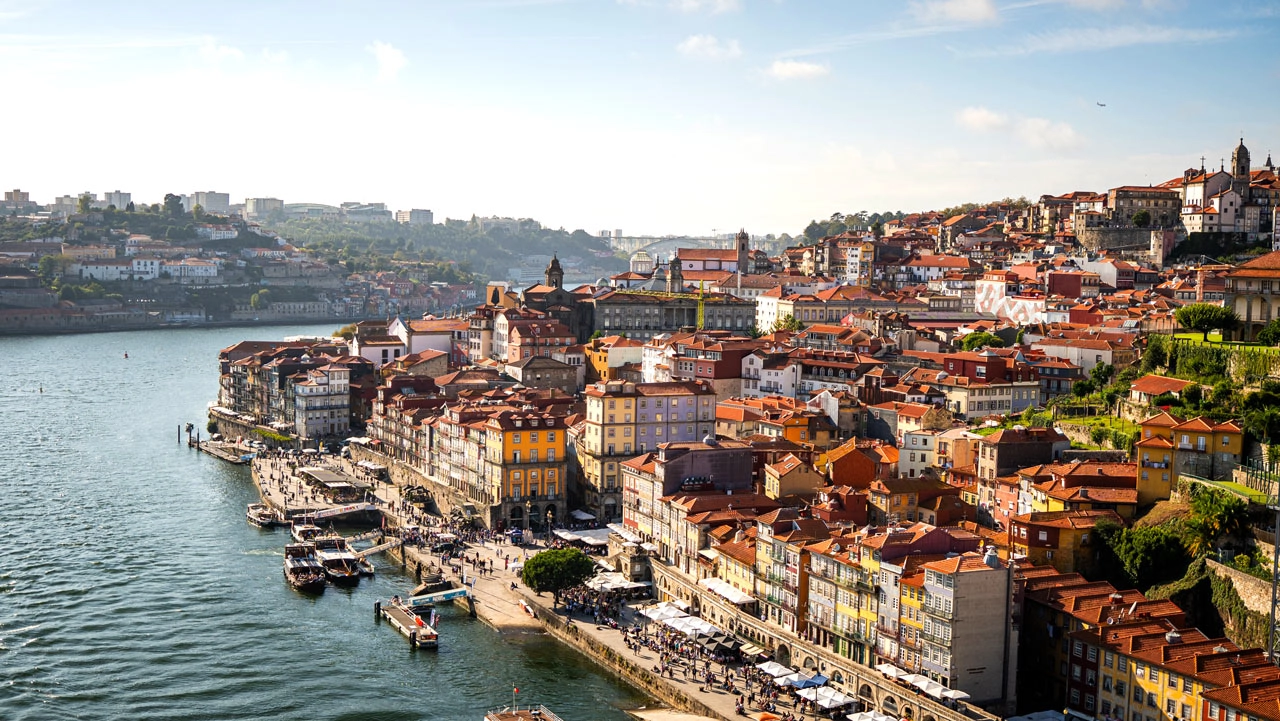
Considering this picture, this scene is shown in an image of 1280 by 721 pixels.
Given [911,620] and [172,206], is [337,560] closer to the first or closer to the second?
[911,620]

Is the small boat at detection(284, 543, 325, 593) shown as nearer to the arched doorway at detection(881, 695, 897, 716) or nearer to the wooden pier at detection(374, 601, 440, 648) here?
the wooden pier at detection(374, 601, 440, 648)

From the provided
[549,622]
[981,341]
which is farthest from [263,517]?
[981,341]

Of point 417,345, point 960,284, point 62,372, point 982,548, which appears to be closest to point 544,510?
point 982,548

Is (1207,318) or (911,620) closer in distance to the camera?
(911,620)

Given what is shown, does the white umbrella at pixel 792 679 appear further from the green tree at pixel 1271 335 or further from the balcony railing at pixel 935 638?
the green tree at pixel 1271 335

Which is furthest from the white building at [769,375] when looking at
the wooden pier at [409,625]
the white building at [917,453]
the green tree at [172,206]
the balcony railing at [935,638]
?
Answer: the green tree at [172,206]

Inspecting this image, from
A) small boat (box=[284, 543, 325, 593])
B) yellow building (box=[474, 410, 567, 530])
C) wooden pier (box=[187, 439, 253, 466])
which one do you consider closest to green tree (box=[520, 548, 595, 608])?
small boat (box=[284, 543, 325, 593])
